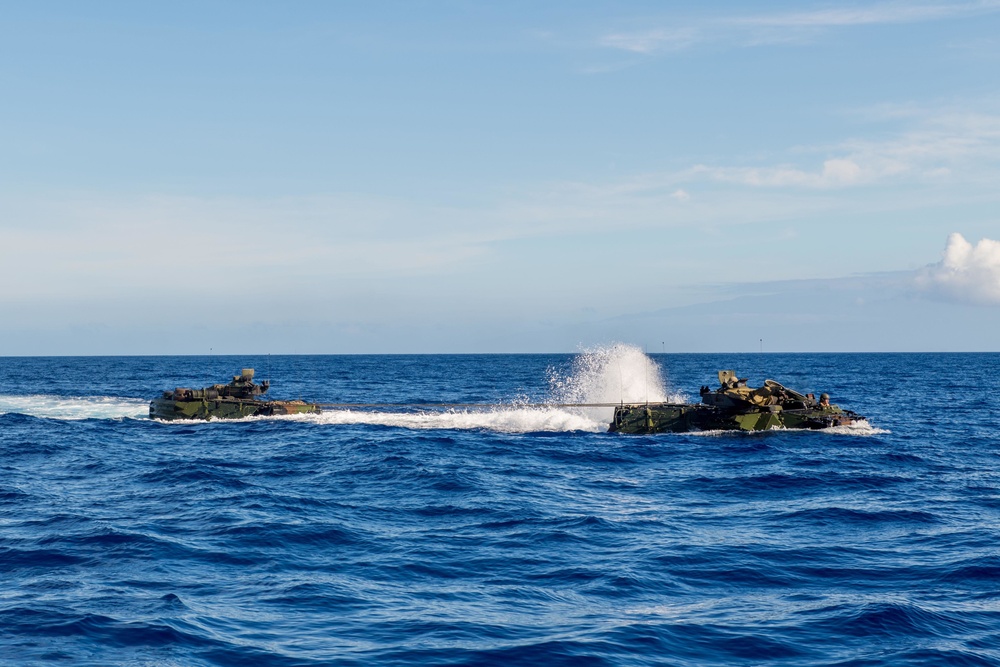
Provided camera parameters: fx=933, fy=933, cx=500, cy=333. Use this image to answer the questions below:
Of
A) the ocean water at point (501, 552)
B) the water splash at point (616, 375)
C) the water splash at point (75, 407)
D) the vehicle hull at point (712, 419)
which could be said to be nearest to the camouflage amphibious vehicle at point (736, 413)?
the vehicle hull at point (712, 419)

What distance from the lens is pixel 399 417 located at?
61.2 metres

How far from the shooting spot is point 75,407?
73.4m

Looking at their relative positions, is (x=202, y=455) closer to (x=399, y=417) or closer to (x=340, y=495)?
(x=340, y=495)

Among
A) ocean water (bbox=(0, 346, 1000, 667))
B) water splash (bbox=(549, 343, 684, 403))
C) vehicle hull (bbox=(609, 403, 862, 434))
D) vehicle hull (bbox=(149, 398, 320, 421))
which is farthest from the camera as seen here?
water splash (bbox=(549, 343, 684, 403))

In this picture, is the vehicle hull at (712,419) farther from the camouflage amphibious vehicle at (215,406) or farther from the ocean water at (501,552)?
the camouflage amphibious vehicle at (215,406)

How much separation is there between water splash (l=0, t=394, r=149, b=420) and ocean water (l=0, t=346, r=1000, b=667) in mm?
18681

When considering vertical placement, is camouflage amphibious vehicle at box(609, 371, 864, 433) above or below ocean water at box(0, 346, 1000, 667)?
above

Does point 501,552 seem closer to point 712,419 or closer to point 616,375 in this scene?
point 712,419

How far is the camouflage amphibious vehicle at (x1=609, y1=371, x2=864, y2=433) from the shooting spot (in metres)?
49.8

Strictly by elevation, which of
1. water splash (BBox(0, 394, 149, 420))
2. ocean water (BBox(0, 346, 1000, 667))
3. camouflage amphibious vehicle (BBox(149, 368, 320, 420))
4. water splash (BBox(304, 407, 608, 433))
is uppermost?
camouflage amphibious vehicle (BBox(149, 368, 320, 420))

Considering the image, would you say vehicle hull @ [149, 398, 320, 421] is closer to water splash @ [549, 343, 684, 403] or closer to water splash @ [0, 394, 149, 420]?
water splash @ [0, 394, 149, 420]

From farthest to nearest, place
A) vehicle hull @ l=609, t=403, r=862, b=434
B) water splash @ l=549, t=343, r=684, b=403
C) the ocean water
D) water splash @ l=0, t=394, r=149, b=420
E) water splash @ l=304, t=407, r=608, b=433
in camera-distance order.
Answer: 1. water splash @ l=549, t=343, r=684, b=403
2. water splash @ l=0, t=394, r=149, b=420
3. water splash @ l=304, t=407, r=608, b=433
4. vehicle hull @ l=609, t=403, r=862, b=434
5. the ocean water

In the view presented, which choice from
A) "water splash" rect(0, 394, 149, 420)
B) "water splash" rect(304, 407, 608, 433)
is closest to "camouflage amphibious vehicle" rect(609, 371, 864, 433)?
"water splash" rect(304, 407, 608, 433)

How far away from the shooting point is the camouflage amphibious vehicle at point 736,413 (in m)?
49.8
